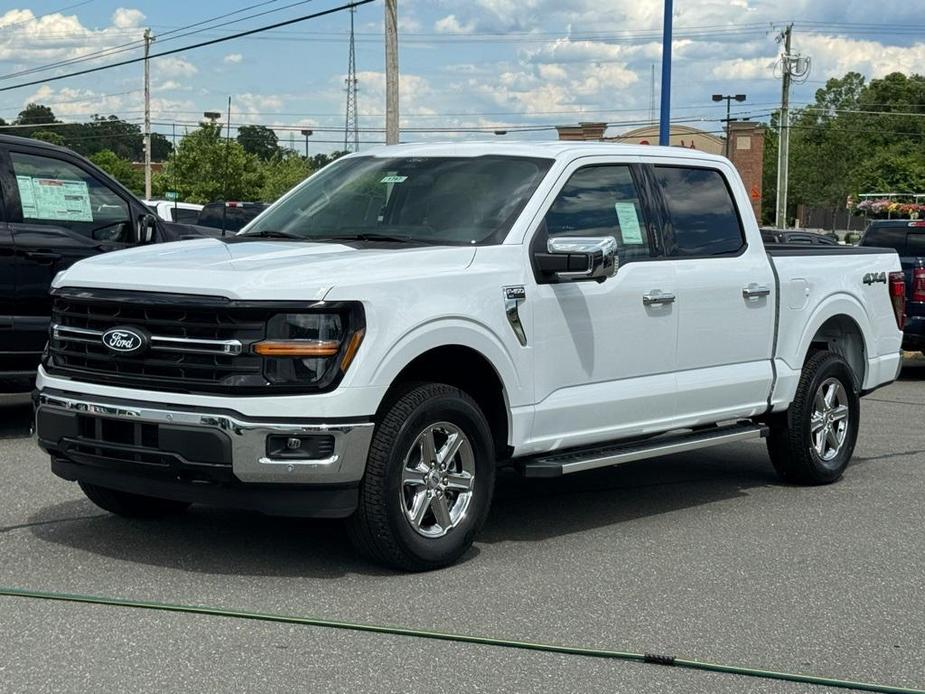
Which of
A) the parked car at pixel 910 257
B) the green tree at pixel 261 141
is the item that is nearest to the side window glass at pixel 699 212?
the parked car at pixel 910 257

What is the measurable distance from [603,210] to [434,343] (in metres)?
1.64

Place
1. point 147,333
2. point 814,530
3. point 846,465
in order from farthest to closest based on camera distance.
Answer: point 846,465, point 814,530, point 147,333

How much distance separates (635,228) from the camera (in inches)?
294

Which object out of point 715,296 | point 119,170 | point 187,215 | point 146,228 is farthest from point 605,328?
point 119,170

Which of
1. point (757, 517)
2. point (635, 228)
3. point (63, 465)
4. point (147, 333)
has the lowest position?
point (757, 517)

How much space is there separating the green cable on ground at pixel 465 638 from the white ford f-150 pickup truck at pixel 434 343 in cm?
57

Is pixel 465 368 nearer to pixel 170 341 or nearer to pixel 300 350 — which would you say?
pixel 300 350

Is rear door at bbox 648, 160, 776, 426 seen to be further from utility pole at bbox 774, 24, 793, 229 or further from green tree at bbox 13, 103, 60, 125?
green tree at bbox 13, 103, 60, 125

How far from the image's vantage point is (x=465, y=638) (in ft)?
17.0

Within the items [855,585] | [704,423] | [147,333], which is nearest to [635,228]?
[704,423]

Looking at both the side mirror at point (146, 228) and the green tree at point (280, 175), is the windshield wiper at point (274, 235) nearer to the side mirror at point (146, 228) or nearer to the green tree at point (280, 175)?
the side mirror at point (146, 228)

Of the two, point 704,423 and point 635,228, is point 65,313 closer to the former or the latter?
point 635,228

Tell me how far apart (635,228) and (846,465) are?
2.56m

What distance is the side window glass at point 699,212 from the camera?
25.5 ft
